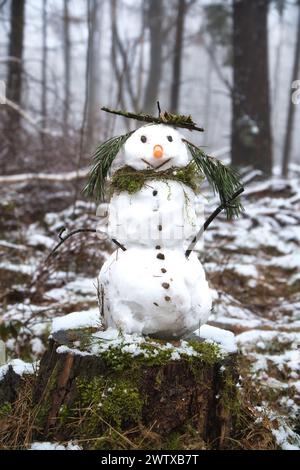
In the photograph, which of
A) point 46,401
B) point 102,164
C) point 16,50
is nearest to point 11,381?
point 46,401

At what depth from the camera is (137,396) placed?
2256 mm

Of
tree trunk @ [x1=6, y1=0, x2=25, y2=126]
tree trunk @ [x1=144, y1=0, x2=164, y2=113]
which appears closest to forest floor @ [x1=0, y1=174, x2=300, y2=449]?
tree trunk @ [x1=6, y1=0, x2=25, y2=126]

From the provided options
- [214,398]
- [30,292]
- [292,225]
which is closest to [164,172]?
[214,398]

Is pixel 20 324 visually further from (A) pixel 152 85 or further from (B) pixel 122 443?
(A) pixel 152 85

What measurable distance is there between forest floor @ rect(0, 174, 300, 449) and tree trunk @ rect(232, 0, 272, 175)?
660 mm

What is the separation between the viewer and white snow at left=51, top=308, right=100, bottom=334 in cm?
271

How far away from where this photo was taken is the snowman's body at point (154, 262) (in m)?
2.43

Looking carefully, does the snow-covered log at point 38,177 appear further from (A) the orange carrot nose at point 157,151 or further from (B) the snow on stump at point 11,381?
(A) the orange carrot nose at point 157,151

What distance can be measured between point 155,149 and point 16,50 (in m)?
7.00

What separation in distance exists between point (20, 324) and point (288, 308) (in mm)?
2505

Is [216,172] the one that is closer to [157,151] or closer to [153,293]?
[157,151]

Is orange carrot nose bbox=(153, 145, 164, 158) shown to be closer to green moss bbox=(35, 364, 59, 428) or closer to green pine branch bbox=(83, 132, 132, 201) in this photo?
green pine branch bbox=(83, 132, 132, 201)

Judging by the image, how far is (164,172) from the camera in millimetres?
2596

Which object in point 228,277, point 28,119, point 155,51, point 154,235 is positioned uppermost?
point 155,51
